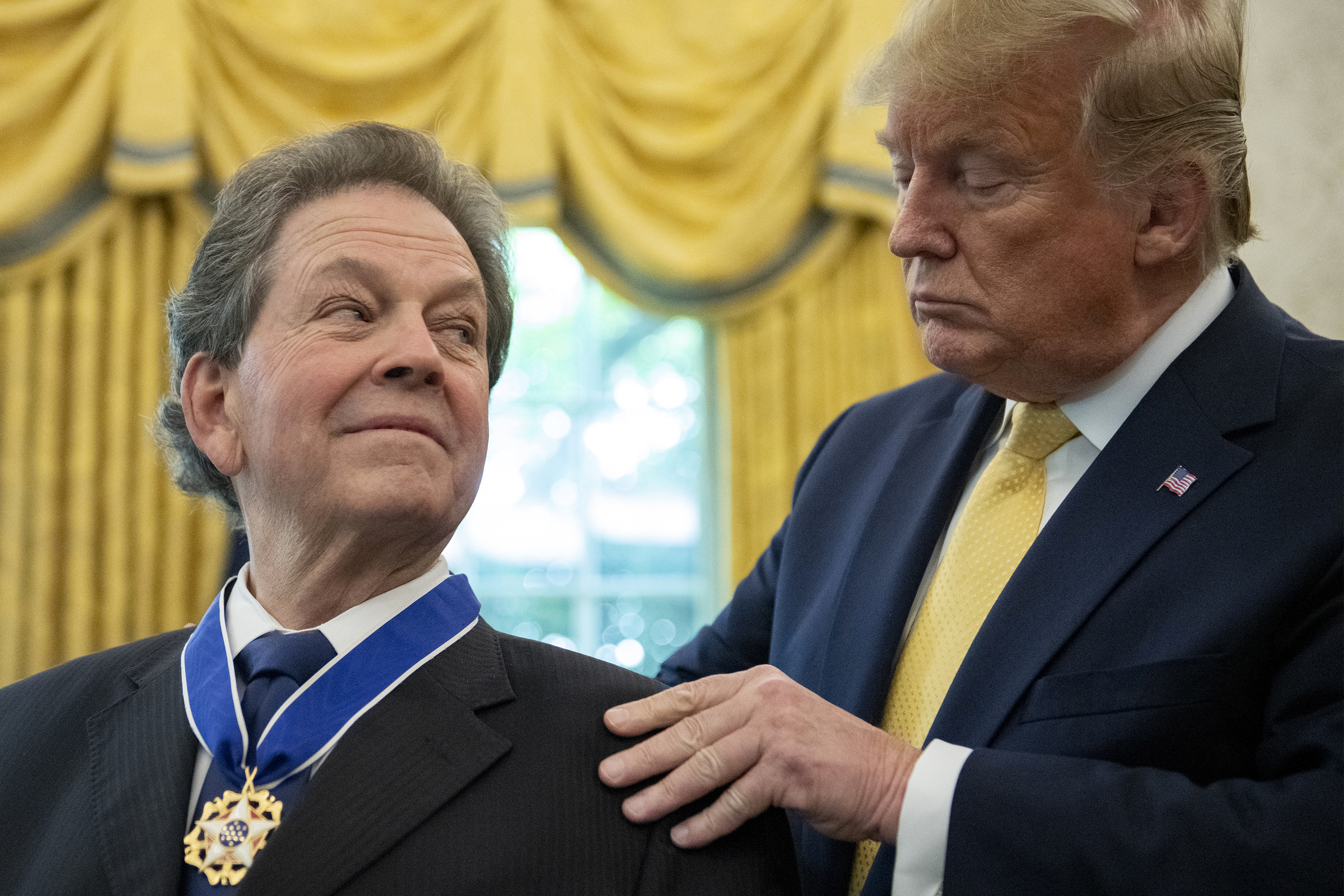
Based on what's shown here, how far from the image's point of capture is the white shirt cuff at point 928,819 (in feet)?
4.50

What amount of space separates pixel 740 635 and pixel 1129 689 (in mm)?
756

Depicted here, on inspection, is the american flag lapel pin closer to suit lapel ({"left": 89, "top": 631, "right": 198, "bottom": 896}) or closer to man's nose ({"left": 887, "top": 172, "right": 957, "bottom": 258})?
man's nose ({"left": 887, "top": 172, "right": 957, "bottom": 258})

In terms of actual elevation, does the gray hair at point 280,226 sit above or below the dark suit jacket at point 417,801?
above

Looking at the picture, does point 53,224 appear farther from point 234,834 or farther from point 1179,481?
point 1179,481

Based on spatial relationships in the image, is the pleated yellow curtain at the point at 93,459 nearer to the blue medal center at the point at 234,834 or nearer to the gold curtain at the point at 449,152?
the gold curtain at the point at 449,152

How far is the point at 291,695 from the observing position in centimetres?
139

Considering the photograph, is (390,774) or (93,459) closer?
(390,774)

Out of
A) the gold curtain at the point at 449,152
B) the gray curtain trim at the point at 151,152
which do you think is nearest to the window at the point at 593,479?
the gold curtain at the point at 449,152

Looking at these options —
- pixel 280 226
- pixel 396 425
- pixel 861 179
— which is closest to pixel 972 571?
pixel 396 425

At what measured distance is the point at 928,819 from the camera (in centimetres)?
138

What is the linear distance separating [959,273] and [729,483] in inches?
114

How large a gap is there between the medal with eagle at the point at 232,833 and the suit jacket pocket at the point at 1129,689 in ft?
2.96

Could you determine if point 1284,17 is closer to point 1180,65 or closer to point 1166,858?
point 1180,65

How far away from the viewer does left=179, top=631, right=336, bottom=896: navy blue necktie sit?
1352 millimetres
